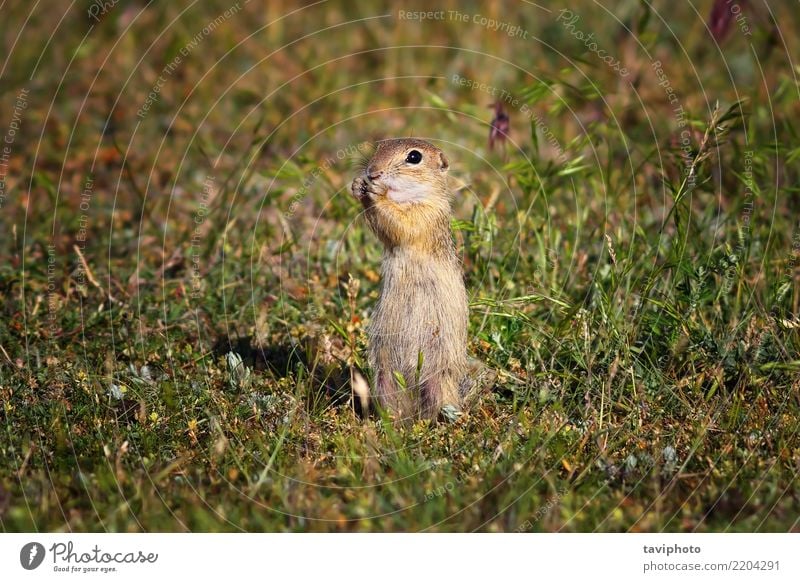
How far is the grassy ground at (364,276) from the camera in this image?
12.9ft

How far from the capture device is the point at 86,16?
864cm

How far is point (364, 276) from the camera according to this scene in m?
5.73

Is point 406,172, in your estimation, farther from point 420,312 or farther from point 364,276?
point 364,276

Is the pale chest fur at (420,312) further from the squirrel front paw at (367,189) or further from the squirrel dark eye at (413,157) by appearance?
the squirrel dark eye at (413,157)

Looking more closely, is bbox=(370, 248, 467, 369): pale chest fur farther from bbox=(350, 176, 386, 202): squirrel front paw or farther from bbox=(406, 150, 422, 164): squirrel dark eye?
bbox=(406, 150, 422, 164): squirrel dark eye

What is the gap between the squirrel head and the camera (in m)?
4.38

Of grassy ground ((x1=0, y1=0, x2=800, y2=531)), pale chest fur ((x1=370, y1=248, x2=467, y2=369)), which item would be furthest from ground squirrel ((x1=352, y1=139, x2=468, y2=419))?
grassy ground ((x1=0, y1=0, x2=800, y2=531))

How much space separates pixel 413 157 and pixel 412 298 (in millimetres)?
647

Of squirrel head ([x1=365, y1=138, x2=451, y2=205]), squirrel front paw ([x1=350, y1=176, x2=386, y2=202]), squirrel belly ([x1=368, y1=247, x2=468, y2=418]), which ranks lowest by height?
squirrel belly ([x1=368, y1=247, x2=468, y2=418])

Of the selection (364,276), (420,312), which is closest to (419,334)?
(420,312)

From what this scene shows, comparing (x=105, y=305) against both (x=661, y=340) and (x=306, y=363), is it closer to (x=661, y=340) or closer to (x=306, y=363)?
(x=306, y=363)

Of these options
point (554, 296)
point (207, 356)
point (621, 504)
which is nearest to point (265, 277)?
point (207, 356)

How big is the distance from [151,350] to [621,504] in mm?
2450

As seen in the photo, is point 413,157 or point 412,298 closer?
point 412,298
